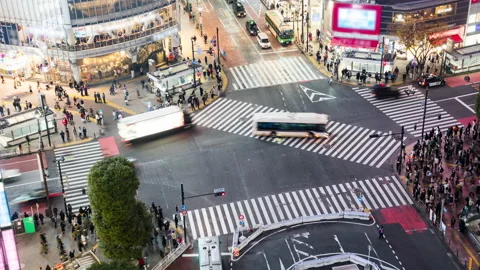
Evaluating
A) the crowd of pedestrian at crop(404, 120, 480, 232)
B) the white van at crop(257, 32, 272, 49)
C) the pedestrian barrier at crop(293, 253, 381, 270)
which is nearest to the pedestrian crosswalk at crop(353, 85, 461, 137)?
the crowd of pedestrian at crop(404, 120, 480, 232)

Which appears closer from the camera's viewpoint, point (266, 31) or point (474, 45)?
point (474, 45)

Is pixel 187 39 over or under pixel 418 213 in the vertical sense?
over

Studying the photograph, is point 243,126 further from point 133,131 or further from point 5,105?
point 5,105

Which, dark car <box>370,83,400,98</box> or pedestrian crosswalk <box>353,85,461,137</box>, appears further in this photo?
dark car <box>370,83,400,98</box>

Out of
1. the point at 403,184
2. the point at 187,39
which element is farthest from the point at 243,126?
the point at 187,39

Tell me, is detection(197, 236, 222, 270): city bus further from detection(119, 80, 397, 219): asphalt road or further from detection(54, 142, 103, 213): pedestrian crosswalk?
detection(54, 142, 103, 213): pedestrian crosswalk

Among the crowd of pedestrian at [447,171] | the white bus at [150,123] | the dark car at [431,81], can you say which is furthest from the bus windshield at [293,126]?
the dark car at [431,81]

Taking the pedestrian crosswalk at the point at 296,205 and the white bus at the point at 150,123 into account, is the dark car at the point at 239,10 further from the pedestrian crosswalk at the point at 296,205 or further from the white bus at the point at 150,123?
the pedestrian crosswalk at the point at 296,205
